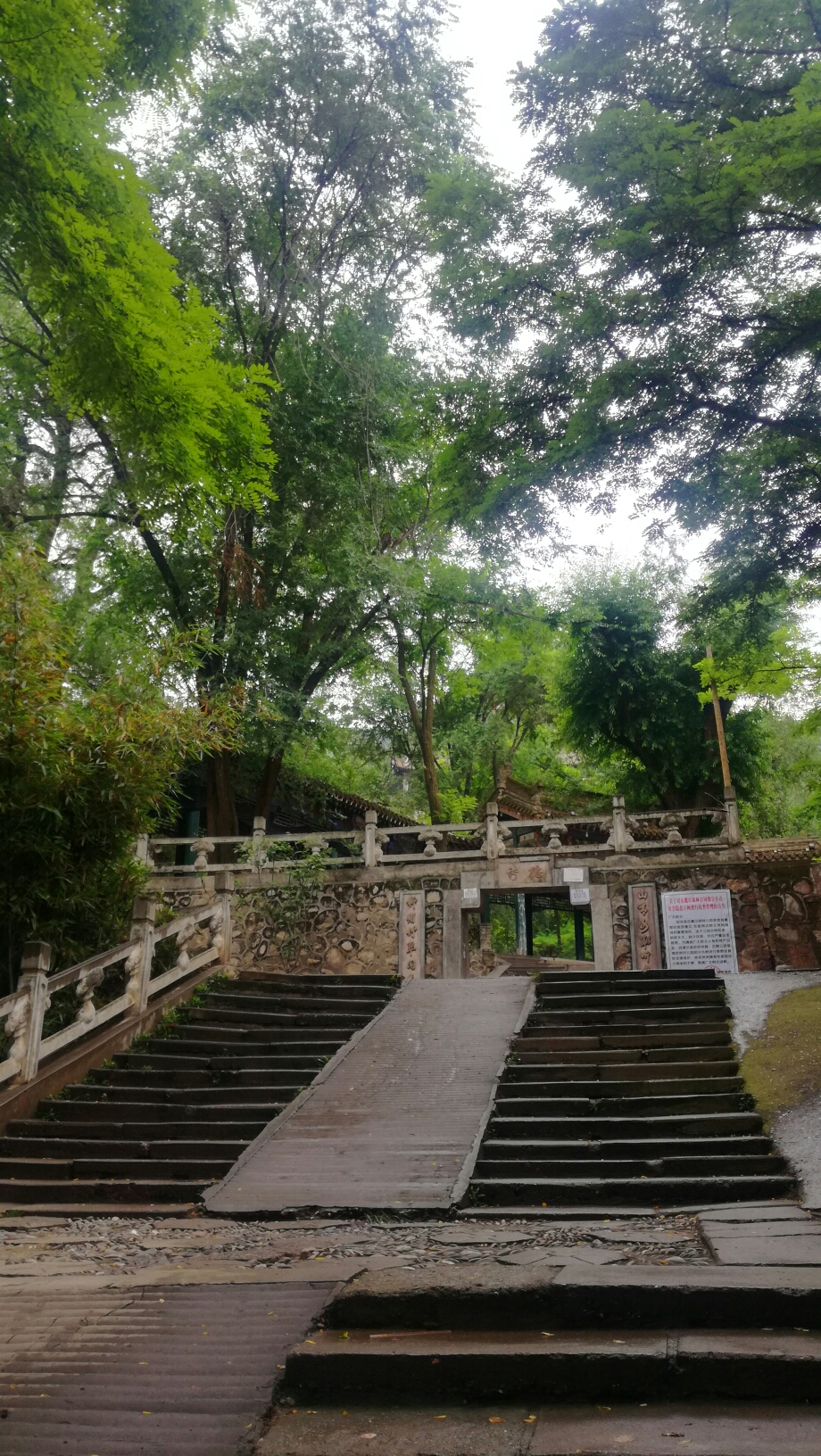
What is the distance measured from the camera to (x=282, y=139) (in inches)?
693

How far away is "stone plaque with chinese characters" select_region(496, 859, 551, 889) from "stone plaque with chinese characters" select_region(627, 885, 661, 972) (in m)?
1.53

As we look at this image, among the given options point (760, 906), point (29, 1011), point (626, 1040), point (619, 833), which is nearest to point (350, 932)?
point (619, 833)

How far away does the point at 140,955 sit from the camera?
1039 cm

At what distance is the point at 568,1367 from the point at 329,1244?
232cm

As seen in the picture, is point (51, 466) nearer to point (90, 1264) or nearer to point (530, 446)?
point (530, 446)

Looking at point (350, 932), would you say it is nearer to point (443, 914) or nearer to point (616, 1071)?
point (443, 914)

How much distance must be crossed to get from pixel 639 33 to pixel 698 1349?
7.76m

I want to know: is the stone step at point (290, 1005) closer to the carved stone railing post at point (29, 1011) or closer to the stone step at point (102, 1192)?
the carved stone railing post at point (29, 1011)

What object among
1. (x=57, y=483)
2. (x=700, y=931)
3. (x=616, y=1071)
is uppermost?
(x=57, y=483)

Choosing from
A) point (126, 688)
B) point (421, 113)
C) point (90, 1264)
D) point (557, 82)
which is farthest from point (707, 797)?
point (90, 1264)

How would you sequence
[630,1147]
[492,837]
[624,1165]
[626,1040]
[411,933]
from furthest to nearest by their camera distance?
[492,837] < [411,933] < [626,1040] < [630,1147] < [624,1165]

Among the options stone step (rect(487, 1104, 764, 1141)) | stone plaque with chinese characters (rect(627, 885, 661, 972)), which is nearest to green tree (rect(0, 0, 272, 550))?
stone step (rect(487, 1104, 764, 1141))

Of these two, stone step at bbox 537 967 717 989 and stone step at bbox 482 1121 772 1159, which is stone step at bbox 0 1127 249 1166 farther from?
stone step at bbox 537 967 717 989

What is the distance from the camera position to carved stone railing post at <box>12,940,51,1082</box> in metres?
8.51
